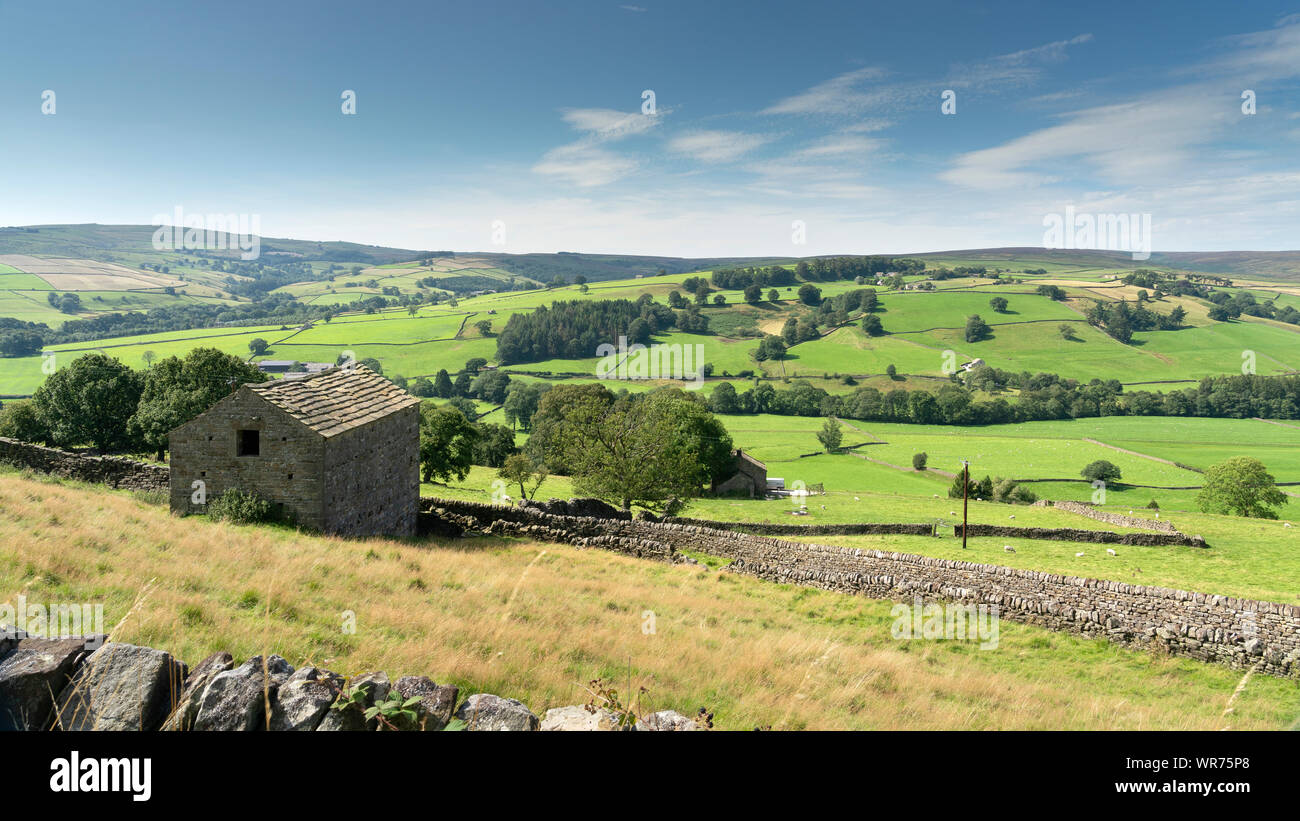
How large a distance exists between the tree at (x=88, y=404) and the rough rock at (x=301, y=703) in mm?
40313

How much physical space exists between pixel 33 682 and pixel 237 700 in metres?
1.48

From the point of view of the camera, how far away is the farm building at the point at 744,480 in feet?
194

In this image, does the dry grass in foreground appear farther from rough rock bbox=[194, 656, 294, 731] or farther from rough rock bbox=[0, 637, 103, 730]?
rough rock bbox=[194, 656, 294, 731]

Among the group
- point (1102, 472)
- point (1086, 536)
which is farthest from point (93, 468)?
point (1102, 472)

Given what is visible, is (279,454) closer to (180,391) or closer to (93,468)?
(93,468)

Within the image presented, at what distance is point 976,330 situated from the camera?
142375 millimetres

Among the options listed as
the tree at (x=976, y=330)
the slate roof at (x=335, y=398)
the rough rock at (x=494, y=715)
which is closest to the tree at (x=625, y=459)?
the slate roof at (x=335, y=398)

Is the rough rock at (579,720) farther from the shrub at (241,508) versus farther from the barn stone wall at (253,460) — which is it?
the shrub at (241,508)

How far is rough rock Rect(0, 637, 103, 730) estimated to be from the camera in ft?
14.6

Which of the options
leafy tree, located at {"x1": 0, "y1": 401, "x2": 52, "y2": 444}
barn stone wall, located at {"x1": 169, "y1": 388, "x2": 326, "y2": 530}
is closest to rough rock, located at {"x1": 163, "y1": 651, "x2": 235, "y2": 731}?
barn stone wall, located at {"x1": 169, "y1": 388, "x2": 326, "y2": 530}

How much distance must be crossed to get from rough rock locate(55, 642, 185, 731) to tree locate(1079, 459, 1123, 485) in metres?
80.6

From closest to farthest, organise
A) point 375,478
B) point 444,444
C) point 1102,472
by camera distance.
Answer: point 375,478 < point 444,444 < point 1102,472
